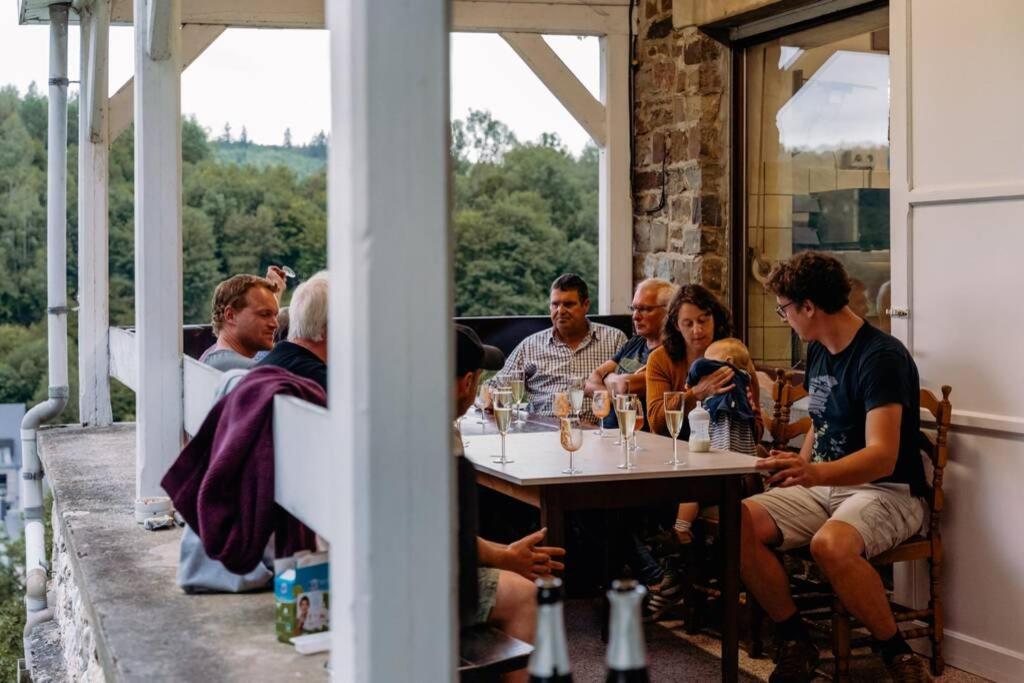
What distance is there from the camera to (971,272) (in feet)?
13.9

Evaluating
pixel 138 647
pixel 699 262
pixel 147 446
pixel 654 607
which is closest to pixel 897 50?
pixel 699 262

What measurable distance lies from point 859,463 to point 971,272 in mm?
816

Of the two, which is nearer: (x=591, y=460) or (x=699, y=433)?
(x=591, y=460)

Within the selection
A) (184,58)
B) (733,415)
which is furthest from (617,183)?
(733,415)

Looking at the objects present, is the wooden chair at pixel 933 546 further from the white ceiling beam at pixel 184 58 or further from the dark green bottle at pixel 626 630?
the white ceiling beam at pixel 184 58

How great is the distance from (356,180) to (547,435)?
10.3ft

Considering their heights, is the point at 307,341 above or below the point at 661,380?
above

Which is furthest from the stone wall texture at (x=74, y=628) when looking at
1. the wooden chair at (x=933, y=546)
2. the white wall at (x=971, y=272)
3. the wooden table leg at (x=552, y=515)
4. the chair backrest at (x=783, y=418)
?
the white wall at (x=971, y=272)

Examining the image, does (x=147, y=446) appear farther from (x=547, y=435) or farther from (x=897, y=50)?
(x=897, y=50)

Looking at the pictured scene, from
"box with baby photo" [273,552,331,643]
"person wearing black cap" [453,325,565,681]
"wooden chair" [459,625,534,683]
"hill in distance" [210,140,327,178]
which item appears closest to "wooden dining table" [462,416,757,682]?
"person wearing black cap" [453,325,565,681]

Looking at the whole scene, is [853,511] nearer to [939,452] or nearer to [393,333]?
[939,452]

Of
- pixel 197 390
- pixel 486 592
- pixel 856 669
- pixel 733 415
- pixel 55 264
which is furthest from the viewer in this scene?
pixel 55 264

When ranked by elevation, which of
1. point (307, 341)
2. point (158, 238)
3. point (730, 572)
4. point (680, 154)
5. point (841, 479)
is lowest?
point (730, 572)

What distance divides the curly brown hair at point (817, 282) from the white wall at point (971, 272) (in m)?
0.43
